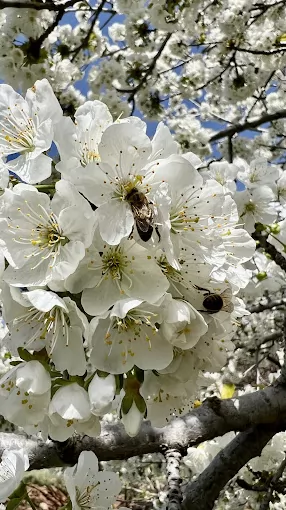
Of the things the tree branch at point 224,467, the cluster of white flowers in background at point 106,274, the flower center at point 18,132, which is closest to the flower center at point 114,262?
the cluster of white flowers in background at point 106,274

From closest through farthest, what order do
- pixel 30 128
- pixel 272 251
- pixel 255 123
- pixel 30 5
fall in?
pixel 30 128, pixel 272 251, pixel 30 5, pixel 255 123

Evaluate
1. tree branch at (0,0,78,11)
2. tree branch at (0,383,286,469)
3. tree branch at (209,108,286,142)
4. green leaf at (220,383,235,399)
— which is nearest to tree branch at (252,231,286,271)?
tree branch at (0,383,286,469)

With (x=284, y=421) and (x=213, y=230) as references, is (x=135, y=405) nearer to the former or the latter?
(x=213, y=230)

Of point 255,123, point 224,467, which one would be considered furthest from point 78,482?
point 255,123

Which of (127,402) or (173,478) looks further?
(173,478)

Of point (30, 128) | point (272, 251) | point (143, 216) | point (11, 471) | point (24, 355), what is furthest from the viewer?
point (272, 251)

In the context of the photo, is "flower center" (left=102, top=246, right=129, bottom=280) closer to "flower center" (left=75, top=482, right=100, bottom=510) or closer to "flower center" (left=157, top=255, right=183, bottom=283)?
"flower center" (left=157, top=255, right=183, bottom=283)

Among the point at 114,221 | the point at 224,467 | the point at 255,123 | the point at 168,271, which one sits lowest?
the point at 255,123

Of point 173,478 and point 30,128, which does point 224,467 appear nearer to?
point 173,478
